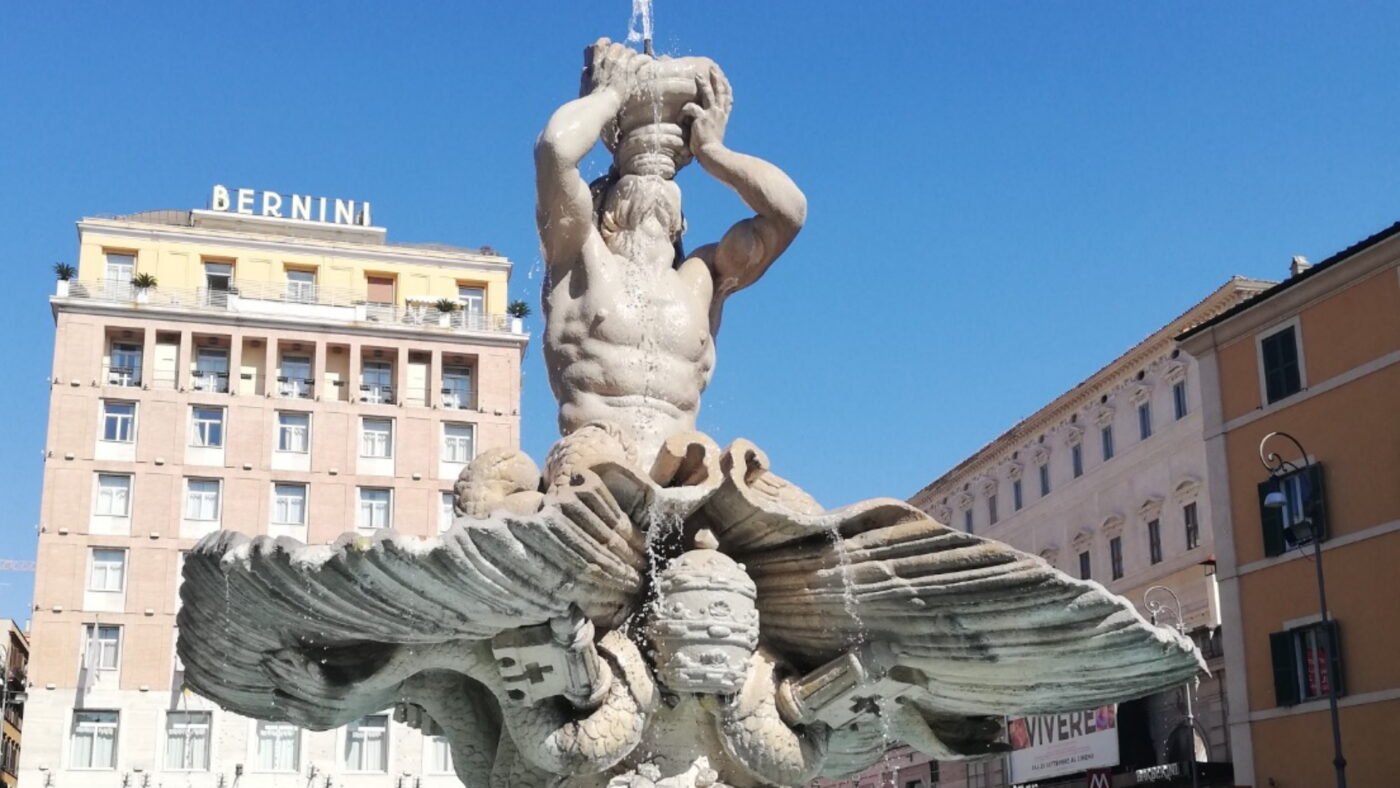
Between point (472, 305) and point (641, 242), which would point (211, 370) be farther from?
point (641, 242)

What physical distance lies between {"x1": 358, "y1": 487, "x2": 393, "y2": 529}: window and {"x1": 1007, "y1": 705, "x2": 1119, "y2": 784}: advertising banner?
21167 millimetres

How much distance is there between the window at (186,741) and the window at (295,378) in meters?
10.9

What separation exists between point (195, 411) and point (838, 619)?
5061cm

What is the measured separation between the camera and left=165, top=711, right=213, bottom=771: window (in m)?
51.3

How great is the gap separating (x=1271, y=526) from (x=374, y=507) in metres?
30.0

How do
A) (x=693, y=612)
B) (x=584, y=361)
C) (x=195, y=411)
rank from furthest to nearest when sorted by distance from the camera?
(x=195, y=411), (x=584, y=361), (x=693, y=612)

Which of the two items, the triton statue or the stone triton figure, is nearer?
the triton statue

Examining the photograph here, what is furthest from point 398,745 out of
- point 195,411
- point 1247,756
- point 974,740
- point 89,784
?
point 974,740

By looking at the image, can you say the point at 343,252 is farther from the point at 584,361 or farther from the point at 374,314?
the point at 584,361

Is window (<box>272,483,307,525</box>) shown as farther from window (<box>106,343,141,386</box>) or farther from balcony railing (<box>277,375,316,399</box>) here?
window (<box>106,343,141,386</box>)

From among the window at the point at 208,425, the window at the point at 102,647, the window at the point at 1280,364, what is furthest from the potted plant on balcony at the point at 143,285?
the window at the point at 1280,364

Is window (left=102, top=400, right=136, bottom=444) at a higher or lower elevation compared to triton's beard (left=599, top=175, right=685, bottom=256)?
higher

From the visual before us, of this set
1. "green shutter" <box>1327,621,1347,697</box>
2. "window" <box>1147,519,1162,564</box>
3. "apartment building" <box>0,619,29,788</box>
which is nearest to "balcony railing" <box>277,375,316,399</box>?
"apartment building" <box>0,619,29,788</box>

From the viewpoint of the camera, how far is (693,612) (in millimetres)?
7414
